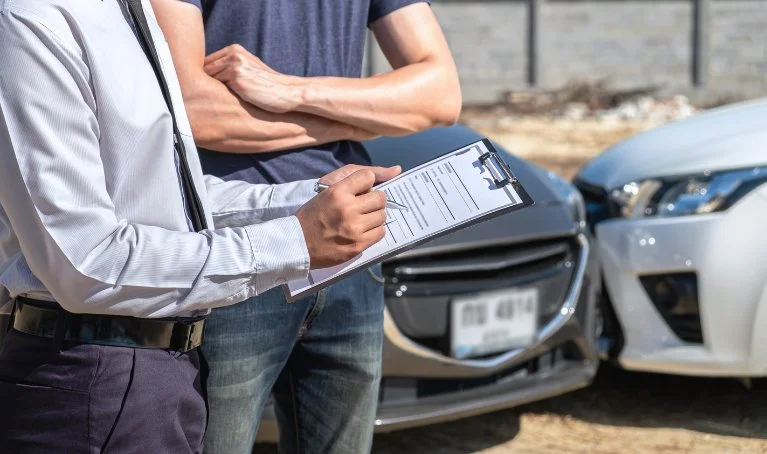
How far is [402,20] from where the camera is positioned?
2195 millimetres

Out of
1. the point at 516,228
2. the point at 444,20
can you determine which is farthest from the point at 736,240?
the point at 444,20

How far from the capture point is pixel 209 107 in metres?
1.98

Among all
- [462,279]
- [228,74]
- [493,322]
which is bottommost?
[493,322]

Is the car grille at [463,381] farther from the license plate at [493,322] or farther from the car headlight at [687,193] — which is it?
the car headlight at [687,193]

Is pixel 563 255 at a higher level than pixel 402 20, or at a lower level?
lower

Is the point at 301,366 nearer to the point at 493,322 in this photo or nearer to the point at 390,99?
the point at 390,99

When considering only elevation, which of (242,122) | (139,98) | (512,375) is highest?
(139,98)

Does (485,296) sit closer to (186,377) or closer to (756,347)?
(756,347)

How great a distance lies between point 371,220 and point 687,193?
98.1 inches

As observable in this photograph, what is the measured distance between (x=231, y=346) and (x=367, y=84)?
1.72 ft

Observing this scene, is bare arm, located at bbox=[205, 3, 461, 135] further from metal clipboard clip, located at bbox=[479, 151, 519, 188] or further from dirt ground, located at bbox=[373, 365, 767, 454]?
dirt ground, located at bbox=[373, 365, 767, 454]

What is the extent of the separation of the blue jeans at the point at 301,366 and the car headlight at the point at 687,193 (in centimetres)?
197

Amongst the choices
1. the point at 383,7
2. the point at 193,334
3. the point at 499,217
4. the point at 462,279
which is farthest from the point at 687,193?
the point at 193,334

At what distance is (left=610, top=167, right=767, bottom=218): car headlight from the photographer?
375 centimetres
